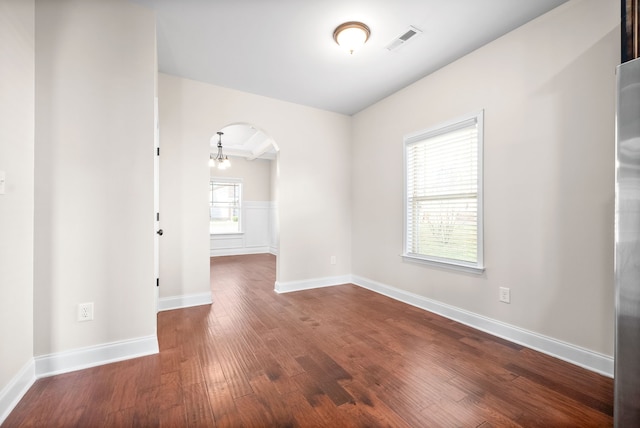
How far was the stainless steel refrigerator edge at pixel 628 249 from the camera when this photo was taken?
117 cm

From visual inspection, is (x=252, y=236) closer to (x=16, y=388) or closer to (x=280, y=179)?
(x=280, y=179)

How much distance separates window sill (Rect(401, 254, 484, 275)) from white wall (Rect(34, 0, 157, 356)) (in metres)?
2.69

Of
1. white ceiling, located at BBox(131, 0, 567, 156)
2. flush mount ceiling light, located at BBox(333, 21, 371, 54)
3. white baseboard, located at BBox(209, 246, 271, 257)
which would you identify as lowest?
white baseboard, located at BBox(209, 246, 271, 257)

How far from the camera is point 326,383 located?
5.77ft

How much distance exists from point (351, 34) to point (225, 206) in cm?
617

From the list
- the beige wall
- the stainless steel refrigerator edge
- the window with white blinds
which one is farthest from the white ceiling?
the beige wall

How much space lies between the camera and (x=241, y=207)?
7730 mm

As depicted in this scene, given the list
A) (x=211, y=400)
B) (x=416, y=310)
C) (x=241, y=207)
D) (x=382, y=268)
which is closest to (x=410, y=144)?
(x=382, y=268)

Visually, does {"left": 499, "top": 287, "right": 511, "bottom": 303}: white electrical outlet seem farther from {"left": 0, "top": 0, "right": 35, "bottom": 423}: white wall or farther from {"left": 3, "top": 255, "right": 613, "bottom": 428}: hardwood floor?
{"left": 0, "top": 0, "right": 35, "bottom": 423}: white wall

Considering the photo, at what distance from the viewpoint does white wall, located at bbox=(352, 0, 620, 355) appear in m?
1.88

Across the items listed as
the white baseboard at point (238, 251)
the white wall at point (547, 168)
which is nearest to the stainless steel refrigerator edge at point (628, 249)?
the white wall at point (547, 168)

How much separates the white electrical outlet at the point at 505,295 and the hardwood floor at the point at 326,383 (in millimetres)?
351

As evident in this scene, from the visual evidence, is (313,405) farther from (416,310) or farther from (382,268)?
(382,268)

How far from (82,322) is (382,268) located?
3.14m
